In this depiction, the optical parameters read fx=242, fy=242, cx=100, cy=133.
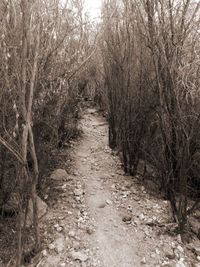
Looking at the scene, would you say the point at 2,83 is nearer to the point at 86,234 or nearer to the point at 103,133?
the point at 86,234

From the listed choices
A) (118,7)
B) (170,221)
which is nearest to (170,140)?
(170,221)

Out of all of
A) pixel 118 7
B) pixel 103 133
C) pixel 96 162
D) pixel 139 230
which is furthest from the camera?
pixel 103 133

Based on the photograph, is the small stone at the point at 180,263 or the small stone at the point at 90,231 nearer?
the small stone at the point at 180,263

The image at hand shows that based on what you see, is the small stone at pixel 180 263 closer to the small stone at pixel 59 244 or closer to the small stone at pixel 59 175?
the small stone at pixel 59 244

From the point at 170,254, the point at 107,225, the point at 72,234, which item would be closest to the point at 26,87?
the point at 72,234

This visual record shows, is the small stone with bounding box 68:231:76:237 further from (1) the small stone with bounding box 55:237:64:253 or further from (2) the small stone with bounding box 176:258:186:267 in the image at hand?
(2) the small stone with bounding box 176:258:186:267

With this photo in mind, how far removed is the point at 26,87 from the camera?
1.98m

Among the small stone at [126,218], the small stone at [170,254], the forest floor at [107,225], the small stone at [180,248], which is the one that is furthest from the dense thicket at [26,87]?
the small stone at [180,248]

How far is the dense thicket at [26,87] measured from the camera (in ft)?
4.81

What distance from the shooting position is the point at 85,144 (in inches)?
179

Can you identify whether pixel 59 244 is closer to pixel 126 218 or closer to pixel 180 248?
pixel 126 218

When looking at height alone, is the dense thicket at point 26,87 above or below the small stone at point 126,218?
above

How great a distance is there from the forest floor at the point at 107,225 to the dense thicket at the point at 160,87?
0.22 m

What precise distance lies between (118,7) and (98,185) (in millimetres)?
2468
